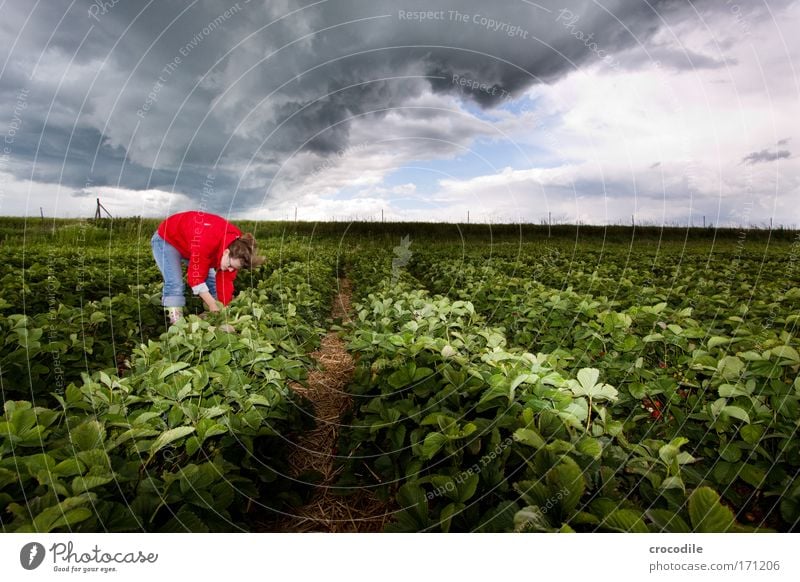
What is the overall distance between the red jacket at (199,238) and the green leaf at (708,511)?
5.09 m

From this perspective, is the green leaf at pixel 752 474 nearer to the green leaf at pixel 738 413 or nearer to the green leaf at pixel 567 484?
the green leaf at pixel 738 413

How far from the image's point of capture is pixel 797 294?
3.60 metres

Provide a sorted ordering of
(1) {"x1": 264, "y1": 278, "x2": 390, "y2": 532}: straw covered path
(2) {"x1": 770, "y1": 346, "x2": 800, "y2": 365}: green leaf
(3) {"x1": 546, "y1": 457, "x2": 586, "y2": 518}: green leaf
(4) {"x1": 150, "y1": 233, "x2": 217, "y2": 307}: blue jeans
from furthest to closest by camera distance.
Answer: (4) {"x1": 150, "y1": 233, "x2": 217, "y2": 307}: blue jeans → (1) {"x1": 264, "y1": 278, "x2": 390, "y2": 532}: straw covered path → (2) {"x1": 770, "y1": 346, "x2": 800, "y2": 365}: green leaf → (3) {"x1": 546, "y1": 457, "x2": 586, "y2": 518}: green leaf

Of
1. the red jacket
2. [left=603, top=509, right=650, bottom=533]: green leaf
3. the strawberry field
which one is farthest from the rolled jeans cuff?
[left=603, top=509, right=650, bottom=533]: green leaf

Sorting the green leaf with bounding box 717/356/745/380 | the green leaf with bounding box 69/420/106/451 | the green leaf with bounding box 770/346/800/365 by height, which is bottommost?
the green leaf with bounding box 69/420/106/451

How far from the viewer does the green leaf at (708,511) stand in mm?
1219

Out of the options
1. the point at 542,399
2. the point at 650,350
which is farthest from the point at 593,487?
the point at 650,350

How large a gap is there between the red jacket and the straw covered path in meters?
1.93

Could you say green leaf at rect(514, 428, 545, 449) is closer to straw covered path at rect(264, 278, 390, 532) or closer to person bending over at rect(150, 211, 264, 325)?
straw covered path at rect(264, 278, 390, 532)

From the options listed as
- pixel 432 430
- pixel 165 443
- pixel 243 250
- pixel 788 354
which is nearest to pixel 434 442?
pixel 432 430

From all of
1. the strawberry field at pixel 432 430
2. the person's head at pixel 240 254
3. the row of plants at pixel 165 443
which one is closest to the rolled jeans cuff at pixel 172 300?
the person's head at pixel 240 254

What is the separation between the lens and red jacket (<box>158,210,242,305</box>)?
512cm

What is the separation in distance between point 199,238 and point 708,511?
17.4 ft
